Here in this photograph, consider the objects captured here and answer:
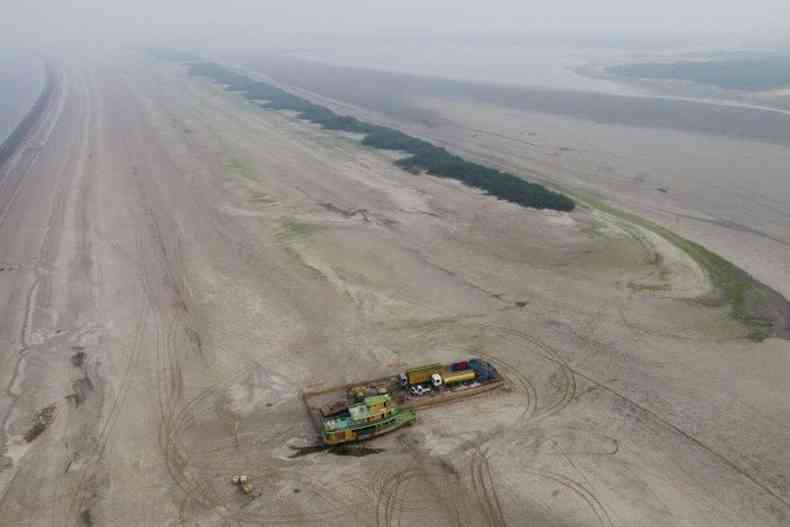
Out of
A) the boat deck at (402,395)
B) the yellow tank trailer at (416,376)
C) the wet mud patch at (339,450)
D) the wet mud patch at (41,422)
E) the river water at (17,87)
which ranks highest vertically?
the river water at (17,87)

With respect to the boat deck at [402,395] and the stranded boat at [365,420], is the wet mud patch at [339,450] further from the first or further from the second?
the boat deck at [402,395]

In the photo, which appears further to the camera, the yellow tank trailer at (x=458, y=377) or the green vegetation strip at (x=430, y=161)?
the green vegetation strip at (x=430, y=161)

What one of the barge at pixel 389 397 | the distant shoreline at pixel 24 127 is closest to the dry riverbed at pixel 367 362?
the barge at pixel 389 397

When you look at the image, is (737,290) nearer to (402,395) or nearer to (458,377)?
(458,377)

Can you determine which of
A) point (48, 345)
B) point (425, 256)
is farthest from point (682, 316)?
point (48, 345)

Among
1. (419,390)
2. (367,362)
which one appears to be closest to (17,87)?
(367,362)

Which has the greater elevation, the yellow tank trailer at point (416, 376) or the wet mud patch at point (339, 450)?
the yellow tank trailer at point (416, 376)

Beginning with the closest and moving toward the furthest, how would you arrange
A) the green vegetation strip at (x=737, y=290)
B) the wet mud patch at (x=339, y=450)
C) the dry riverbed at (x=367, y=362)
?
the dry riverbed at (x=367, y=362)
the wet mud patch at (x=339, y=450)
the green vegetation strip at (x=737, y=290)

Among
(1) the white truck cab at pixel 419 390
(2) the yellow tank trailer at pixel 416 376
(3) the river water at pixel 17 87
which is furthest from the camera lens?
(3) the river water at pixel 17 87
